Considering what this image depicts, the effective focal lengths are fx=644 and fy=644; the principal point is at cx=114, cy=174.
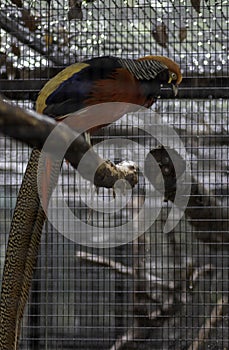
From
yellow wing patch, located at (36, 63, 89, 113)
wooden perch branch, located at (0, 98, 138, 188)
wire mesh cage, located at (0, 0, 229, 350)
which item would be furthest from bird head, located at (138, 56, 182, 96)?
wooden perch branch, located at (0, 98, 138, 188)

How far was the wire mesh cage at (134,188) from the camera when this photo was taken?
1.81 m

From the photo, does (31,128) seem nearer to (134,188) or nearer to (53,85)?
(53,85)

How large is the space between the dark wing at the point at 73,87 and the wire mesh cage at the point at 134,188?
0.32 m

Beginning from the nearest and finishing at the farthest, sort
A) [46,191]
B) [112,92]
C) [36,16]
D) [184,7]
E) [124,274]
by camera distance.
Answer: [46,191], [112,92], [184,7], [36,16], [124,274]

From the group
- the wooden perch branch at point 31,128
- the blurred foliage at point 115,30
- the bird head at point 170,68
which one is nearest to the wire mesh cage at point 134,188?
the blurred foliage at point 115,30

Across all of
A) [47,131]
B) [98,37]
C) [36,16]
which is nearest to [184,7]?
[98,37]

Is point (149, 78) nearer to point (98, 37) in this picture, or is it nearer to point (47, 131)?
point (98, 37)

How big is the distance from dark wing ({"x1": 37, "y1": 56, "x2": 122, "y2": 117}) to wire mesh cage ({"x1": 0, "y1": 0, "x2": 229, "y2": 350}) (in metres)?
0.32

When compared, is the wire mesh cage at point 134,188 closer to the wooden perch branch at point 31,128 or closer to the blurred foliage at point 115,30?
the blurred foliage at point 115,30

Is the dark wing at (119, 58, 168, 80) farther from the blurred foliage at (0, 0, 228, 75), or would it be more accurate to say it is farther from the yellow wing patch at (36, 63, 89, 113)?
the blurred foliage at (0, 0, 228, 75)

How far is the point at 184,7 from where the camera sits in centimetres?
177

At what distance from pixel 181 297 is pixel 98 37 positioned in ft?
2.83

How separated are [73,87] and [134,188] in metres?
0.53

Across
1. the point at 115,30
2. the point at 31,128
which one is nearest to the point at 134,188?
the point at 115,30
